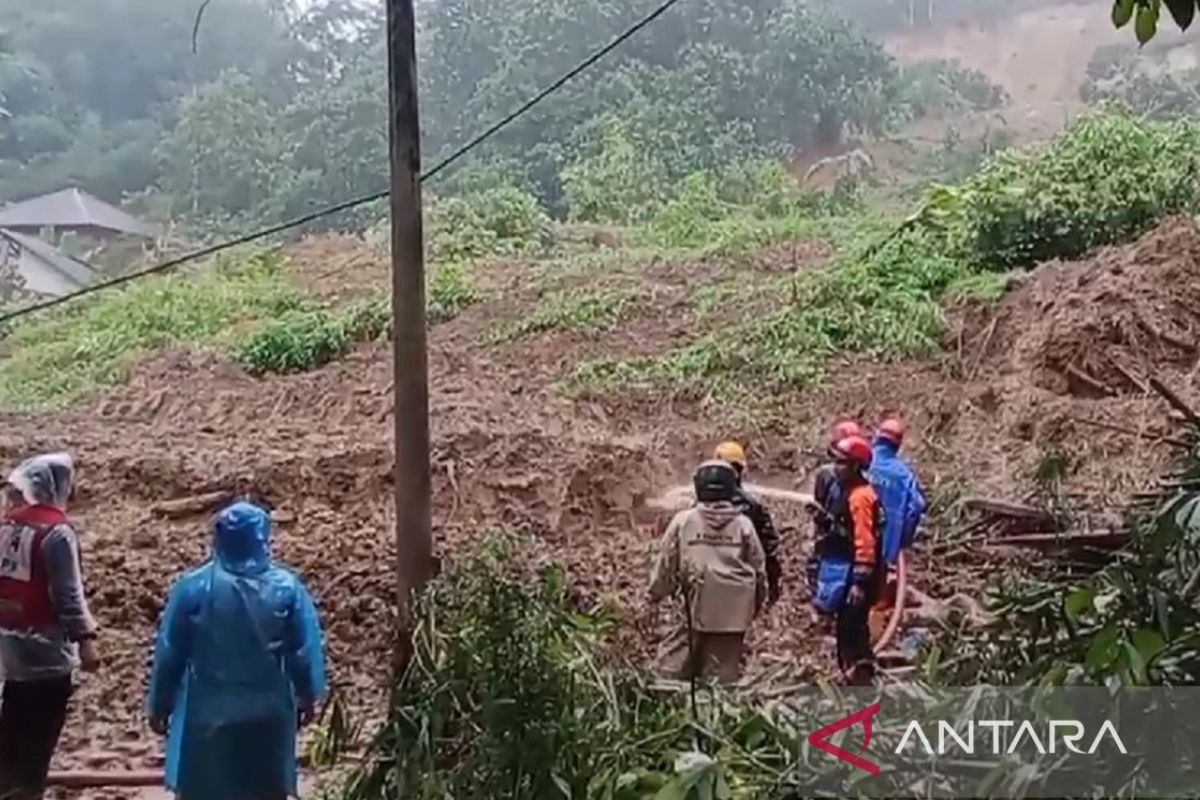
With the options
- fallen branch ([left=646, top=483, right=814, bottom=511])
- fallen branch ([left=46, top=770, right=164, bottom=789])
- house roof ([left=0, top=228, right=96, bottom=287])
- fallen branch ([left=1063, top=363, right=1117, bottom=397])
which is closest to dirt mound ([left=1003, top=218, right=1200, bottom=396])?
fallen branch ([left=1063, top=363, right=1117, bottom=397])

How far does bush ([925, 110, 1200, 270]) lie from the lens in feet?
36.6

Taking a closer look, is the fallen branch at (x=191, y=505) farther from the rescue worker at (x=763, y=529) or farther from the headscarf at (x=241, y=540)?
the headscarf at (x=241, y=540)

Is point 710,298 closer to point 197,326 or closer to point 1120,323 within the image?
point 1120,323

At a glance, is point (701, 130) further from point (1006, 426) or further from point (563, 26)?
point (1006, 426)

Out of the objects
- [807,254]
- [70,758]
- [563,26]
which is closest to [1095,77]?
[563,26]

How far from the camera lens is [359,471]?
26.8 feet

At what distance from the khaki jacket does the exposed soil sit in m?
0.98

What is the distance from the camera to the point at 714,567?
4070 mm

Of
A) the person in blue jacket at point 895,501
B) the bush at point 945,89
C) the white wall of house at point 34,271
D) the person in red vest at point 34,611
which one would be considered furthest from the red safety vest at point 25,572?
the bush at point 945,89

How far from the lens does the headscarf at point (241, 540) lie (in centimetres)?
327

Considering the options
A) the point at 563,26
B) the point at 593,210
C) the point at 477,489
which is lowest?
the point at 477,489

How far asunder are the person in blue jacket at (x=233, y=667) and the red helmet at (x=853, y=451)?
1825 mm

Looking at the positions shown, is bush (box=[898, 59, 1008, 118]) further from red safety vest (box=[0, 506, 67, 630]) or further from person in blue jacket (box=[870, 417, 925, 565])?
red safety vest (box=[0, 506, 67, 630])

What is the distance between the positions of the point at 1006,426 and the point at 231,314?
8.85 metres
